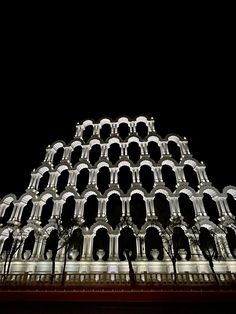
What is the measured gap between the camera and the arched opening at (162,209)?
31.8 m

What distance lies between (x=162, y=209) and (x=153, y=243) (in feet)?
14.4

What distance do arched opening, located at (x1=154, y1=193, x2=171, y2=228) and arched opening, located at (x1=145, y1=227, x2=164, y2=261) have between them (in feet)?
5.73

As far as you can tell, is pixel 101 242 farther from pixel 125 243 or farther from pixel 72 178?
pixel 72 178

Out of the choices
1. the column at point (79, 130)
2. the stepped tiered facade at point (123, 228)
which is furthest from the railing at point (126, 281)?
the column at point (79, 130)

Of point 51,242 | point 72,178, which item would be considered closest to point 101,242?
point 51,242

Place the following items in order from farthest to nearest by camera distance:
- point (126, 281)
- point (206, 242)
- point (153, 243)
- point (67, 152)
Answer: point (67, 152)
point (153, 243)
point (206, 242)
point (126, 281)

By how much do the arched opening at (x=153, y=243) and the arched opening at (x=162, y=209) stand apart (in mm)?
1747

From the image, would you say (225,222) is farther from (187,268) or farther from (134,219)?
(134,219)

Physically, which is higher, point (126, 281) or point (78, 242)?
point (78, 242)

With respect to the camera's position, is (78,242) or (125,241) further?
(78,242)

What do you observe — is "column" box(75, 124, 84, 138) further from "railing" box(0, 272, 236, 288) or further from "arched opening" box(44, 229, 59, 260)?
"railing" box(0, 272, 236, 288)

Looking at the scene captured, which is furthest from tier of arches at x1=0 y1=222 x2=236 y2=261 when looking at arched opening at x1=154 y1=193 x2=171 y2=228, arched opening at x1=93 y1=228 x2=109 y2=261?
arched opening at x1=154 y1=193 x2=171 y2=228

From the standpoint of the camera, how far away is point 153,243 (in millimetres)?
31906

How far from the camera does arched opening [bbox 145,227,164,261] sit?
102 feet
